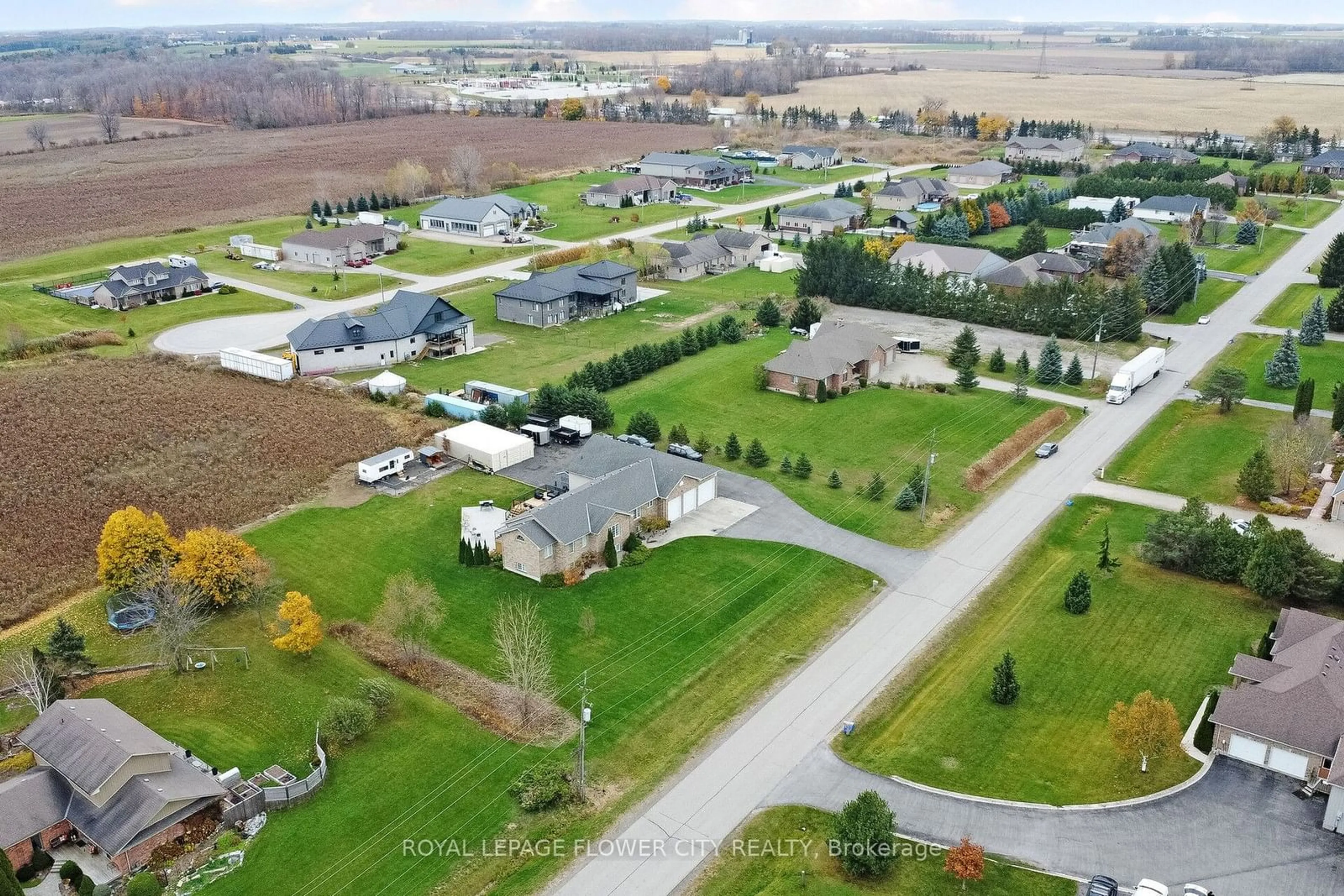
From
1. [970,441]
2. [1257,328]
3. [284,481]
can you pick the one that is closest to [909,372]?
[970,441]

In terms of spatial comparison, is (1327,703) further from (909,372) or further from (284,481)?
(284,481)

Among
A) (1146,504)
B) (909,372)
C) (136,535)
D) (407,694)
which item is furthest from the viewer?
(909,372)

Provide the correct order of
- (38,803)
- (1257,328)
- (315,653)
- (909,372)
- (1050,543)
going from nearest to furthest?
(38,803), (315,653), (1050,543), (909,372), (1257,328)

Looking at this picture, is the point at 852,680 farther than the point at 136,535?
No

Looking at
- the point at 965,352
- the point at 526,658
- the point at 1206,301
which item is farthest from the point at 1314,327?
the point at 526,658

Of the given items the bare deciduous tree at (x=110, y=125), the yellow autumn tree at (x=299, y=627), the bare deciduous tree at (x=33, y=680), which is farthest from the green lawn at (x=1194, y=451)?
the bare deciduous tree at (x=110, y=125)

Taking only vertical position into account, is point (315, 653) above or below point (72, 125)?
below
